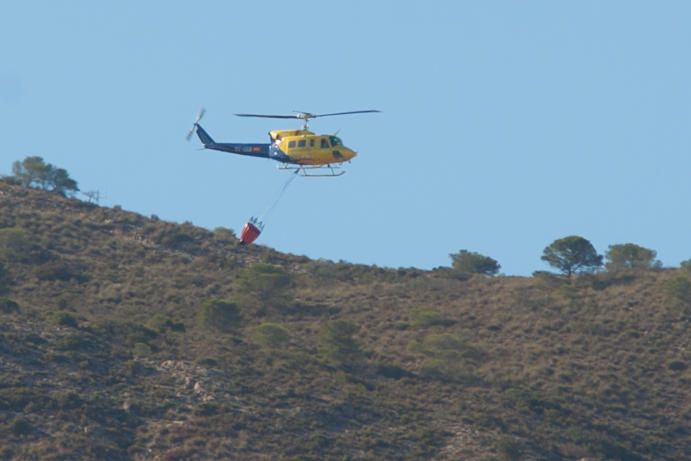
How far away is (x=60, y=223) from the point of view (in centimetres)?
10994

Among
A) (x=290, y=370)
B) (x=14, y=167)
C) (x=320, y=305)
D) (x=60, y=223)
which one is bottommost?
(x=290, y=370)

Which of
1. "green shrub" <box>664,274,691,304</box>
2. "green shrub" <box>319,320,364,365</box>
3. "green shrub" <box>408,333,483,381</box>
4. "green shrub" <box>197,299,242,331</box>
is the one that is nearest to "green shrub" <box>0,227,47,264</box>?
"green shrub" <box>197,299,242,331</box>

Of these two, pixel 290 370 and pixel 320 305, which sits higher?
pixel 320 305

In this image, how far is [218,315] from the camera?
87.4 meters

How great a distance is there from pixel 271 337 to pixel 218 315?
13.7 ft

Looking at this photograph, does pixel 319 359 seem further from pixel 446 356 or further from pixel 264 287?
pixel 264 287

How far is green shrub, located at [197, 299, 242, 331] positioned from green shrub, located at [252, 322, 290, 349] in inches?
97.6

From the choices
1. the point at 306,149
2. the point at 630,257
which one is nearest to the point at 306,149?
the point at 306,149

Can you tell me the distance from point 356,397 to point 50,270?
82.7 feet

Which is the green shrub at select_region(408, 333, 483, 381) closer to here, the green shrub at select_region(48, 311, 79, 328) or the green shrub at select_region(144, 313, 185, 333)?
the green shrub at select_region(144, 313, 185, 333)

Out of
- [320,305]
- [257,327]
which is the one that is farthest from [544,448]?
[320,305]

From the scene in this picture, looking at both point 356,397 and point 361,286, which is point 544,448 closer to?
point 356,397

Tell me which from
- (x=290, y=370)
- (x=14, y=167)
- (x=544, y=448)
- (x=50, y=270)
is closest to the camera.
Result: (x=544, y=448)

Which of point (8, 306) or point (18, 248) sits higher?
point (18, 248)
